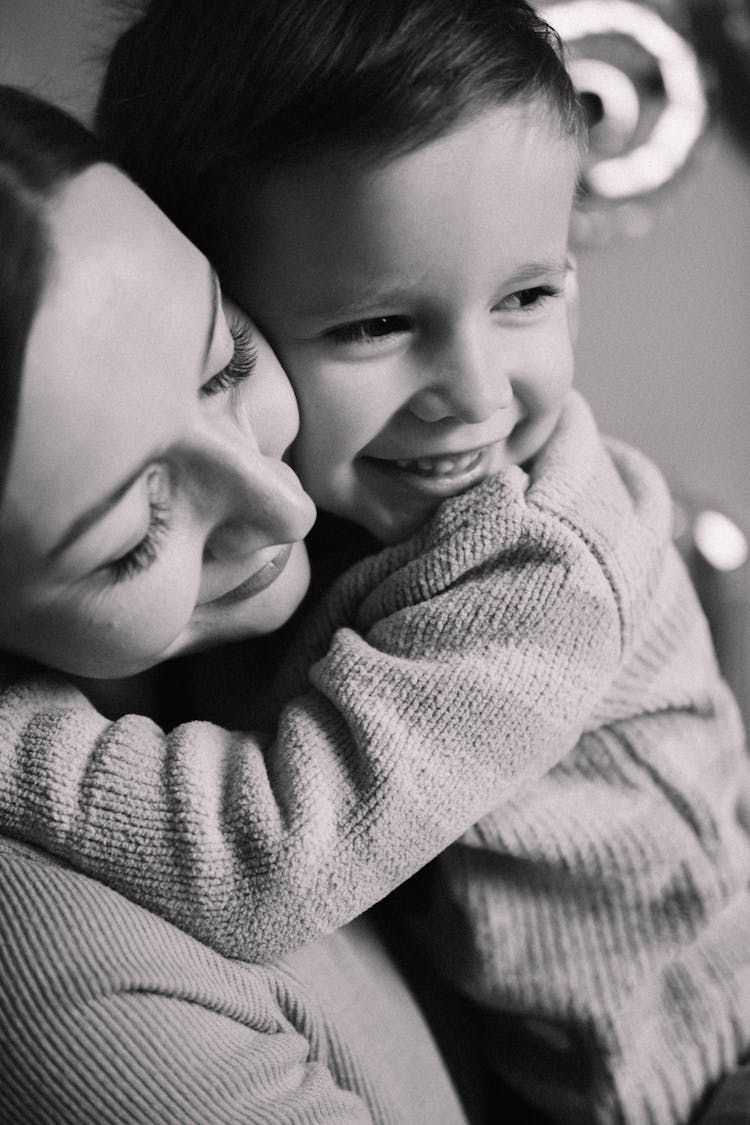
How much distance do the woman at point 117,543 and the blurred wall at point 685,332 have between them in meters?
0.70

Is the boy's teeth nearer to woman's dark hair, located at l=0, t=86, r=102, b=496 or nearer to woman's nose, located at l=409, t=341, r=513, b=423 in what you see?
woman's nose, located at l=409, t=341, r=513, b=423

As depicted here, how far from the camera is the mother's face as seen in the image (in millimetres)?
547

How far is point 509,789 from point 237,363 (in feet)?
1.04

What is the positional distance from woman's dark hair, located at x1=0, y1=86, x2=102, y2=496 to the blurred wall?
82cm

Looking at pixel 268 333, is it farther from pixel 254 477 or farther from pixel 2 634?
pixel 2 634

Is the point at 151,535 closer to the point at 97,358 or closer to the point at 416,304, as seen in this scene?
the point at 97,358

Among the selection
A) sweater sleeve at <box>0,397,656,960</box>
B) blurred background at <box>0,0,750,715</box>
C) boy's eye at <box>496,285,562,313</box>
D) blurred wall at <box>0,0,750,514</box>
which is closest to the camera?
sweater sleeve at <box>0,397,656,960</box>

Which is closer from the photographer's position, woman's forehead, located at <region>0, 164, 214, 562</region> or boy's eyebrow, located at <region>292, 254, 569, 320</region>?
woman's forehead, located at <region>0, 164, 214, 562</region>

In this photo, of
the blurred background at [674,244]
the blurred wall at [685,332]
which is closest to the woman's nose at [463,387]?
the blurred background at [674,244]

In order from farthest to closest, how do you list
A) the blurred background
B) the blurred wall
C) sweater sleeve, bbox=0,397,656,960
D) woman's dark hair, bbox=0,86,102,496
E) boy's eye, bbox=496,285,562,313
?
the blurred wall
the blurred background
boy's eye, bbox=496,285,562,313
sweater sleeve, bbox=0,397,656,960
woman's dark hair, bbox=0,86,102,496

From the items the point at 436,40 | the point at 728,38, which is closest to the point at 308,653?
the point at 436,40

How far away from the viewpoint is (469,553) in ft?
2.41

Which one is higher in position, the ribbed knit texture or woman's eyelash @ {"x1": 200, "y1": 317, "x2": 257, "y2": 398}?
woman's eyelash @ {"x1": 200, "y1": 317, "x2": 257, "y2": 398}

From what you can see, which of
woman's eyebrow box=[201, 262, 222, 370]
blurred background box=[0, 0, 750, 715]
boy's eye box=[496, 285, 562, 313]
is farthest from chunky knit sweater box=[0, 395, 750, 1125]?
blurred background box=[0, 0, 750, 715]
